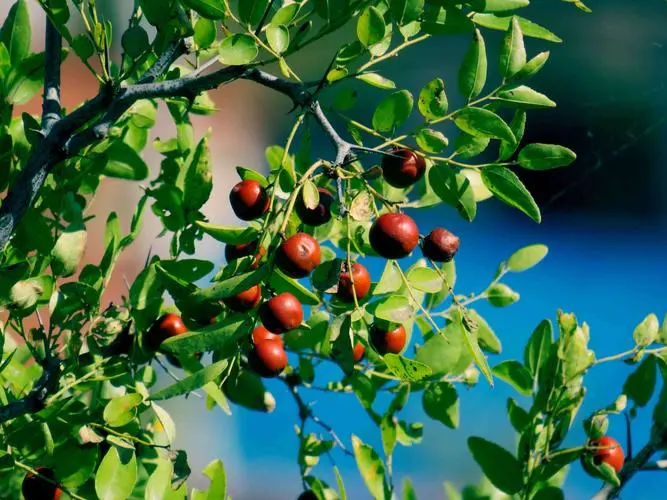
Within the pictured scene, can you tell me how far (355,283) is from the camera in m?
0.82

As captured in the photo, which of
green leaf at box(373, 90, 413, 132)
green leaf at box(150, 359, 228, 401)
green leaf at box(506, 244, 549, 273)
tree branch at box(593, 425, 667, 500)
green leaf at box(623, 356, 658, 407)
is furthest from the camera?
green leaf at box(506, 244, 549, 273)

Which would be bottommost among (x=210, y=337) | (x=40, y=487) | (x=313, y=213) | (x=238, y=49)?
(x=40, y=487)

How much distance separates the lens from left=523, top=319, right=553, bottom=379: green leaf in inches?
41.5

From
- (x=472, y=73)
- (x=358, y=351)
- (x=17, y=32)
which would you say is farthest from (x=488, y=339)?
(x=17, y=32)

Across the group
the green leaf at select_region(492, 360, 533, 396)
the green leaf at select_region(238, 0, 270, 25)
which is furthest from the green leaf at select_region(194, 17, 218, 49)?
the green leaf at select_region(492, 360, 533, 396)

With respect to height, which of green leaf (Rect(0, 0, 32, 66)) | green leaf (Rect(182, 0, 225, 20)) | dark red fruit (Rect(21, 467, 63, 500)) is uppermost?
green leaf (Rect(0, 0, 32, 66))

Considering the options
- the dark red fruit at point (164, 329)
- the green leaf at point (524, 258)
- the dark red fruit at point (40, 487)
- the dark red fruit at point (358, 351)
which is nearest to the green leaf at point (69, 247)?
the dark red fruit at point (164, 329)

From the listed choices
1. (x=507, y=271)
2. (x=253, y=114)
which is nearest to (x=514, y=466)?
(x=507, y=271)

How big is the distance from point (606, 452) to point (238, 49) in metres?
0.60

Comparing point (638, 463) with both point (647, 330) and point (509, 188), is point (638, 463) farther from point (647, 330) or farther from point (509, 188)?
→ point (509, 188)

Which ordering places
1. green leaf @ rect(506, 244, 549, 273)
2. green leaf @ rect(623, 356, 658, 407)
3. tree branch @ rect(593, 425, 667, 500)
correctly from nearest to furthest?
1. tree branch @ rect(593, 425, 667, 500)
2. green leaf @ rect(623, 356, 658, 407)
3. green leaf @ rect(506, 244, 549, 273)

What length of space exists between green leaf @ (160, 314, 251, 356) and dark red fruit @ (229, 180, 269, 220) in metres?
0.09

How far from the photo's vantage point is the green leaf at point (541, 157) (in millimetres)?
802

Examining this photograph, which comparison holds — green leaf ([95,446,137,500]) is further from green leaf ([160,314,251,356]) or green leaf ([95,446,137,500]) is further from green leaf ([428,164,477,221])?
green leaf ([428,164,477,221])
